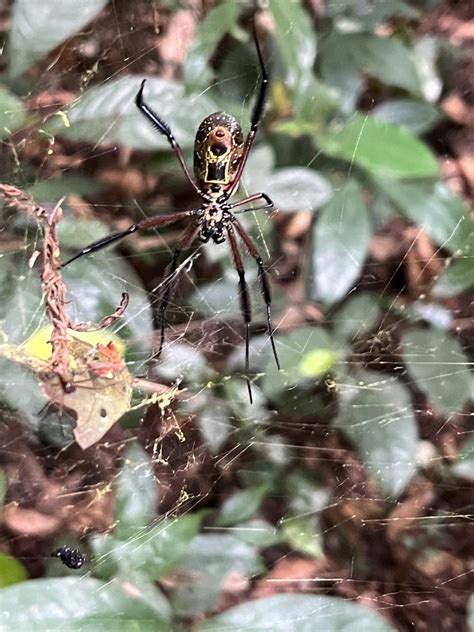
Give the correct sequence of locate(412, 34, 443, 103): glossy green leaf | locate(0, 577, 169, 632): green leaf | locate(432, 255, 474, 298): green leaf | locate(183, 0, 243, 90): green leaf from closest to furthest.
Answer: locate(0, 577, 169, 632): green leaf, locate(183, 0, 243, 90): green leaf, locate(432, 255, 474, 298): green leaf, locate(412, 34, 443, 103): glossy green leaf

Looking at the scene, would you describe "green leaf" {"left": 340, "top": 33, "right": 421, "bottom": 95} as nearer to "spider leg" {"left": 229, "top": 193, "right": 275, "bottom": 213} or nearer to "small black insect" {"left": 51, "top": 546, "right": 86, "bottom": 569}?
"spider leg" {"left": 229, "top": 193, "right": 275, "bottom": 213}

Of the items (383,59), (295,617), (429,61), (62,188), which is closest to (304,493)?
(295,617)

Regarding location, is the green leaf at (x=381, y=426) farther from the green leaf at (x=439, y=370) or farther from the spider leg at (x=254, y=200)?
the spider leg at (x=254, y=200)

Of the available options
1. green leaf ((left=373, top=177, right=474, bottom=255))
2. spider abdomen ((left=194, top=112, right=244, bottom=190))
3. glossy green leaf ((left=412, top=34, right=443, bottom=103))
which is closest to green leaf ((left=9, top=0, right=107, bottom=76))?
spider abdomen ((left=194, top=112, right=244, bottom=190))

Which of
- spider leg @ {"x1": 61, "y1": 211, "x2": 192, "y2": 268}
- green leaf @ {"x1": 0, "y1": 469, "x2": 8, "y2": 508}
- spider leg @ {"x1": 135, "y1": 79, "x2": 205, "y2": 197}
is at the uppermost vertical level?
spider leg @ {"x1": 135, "y1": 79, "x2": 205, "y2": 197}

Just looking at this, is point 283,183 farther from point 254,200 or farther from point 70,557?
point 70,557

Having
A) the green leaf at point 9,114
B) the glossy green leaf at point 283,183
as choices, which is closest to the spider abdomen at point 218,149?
the glossy green leaf at point 283,183

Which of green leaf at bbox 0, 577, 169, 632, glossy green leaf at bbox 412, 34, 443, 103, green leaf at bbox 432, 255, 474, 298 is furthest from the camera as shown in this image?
glossy green leaf at bbox 412, 34, 443, 103
